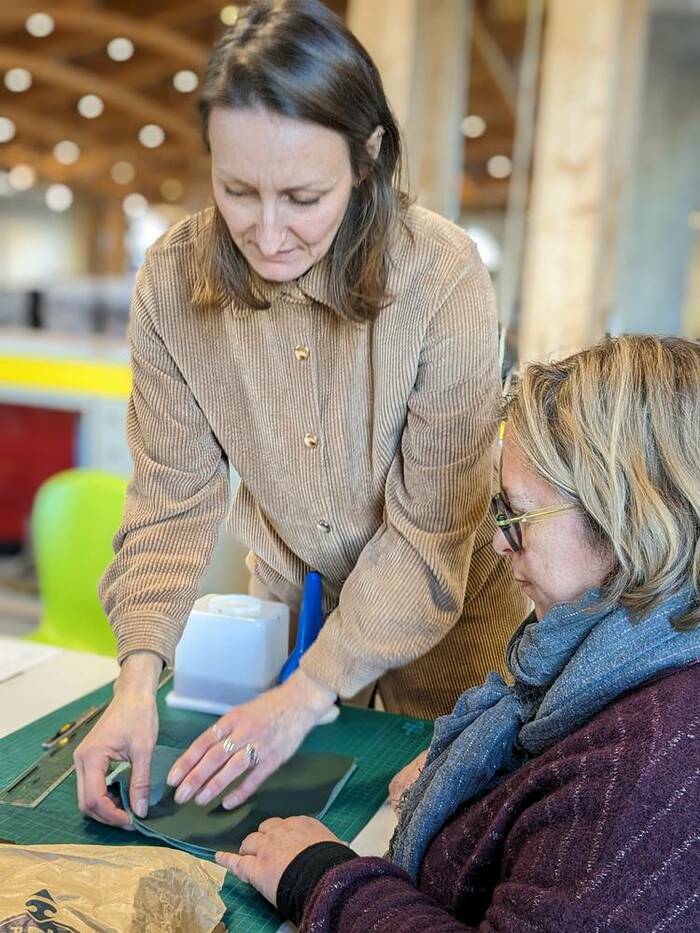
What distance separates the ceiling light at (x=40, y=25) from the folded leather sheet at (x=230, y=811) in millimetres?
4693

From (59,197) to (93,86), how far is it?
1.95ft

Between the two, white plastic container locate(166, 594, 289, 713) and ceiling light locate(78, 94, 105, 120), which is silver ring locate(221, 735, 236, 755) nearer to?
white plastic container locate(166, 594, 289, 713)

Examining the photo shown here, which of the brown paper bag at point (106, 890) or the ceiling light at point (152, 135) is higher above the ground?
the ceiling light at point (152, 135)

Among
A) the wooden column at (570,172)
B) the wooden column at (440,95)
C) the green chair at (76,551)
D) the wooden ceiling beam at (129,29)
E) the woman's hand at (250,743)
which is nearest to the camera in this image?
the woman's hand at (250,743)

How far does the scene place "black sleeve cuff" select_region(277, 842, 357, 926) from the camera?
3.61 feet

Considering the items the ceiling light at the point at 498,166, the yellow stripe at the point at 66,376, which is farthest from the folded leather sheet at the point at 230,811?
the ceiling light at the point at 498,166

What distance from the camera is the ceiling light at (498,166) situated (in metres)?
4.68

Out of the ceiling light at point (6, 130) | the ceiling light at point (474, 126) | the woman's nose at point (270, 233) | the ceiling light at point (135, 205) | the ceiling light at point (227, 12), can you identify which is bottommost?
the ceiling light at point (135, 205)

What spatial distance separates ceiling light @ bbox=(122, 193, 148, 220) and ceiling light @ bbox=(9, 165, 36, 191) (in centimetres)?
54

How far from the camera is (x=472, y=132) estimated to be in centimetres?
475

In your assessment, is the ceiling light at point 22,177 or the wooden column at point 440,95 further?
the ceiling light at point 22,177

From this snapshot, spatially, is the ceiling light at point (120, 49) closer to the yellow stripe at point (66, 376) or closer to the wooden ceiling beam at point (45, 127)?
the wooden ceiling beam at point (45, 127)

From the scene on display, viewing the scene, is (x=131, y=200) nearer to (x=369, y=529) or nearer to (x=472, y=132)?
(x=472, y=132)

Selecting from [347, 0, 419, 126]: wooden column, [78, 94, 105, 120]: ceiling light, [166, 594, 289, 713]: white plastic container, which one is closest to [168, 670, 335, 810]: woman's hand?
[166, 594, 289, 713]: white plastic container
